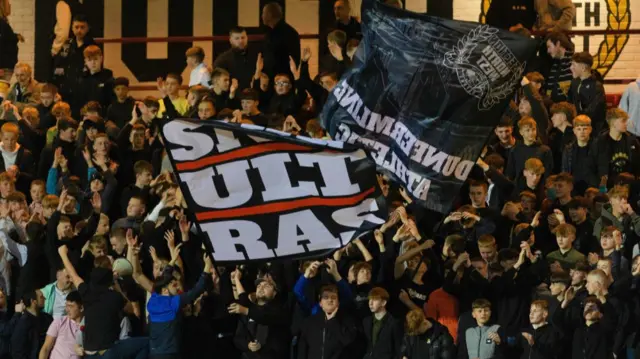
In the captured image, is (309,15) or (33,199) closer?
(33,199)

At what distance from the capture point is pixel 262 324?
724 inches

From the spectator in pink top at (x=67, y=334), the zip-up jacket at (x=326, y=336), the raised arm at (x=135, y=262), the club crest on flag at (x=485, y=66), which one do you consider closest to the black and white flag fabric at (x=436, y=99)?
the club crest on flag at (x=485, y=66)

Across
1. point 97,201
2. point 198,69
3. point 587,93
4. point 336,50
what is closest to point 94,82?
point 198,69

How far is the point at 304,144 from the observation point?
15.3 metres

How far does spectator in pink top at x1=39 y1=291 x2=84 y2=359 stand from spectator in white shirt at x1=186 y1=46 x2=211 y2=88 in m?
4.08

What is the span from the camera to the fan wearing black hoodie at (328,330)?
18156mm

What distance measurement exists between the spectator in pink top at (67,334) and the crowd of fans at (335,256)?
0.06ft

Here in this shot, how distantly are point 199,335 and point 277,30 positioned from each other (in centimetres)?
508

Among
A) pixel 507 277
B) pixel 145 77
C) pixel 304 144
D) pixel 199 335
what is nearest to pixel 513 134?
pixel 507 277

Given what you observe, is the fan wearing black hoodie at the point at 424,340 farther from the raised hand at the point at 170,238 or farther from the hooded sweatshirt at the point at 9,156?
the hooded sweatshirt at the point at 9,156

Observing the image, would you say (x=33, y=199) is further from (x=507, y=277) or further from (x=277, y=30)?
(x=507, y=277)

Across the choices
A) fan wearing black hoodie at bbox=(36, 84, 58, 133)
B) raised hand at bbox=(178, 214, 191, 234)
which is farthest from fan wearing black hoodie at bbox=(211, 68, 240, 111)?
raised hand at bbox=(178, 214, 191, 234)

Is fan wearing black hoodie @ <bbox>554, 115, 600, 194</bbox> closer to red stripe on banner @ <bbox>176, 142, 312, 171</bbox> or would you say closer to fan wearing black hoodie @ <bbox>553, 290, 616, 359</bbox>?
fan wearing black hoodie @ <bbox>553, 290, 616, 359</bbox>

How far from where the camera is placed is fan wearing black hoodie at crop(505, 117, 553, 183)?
19.6m
